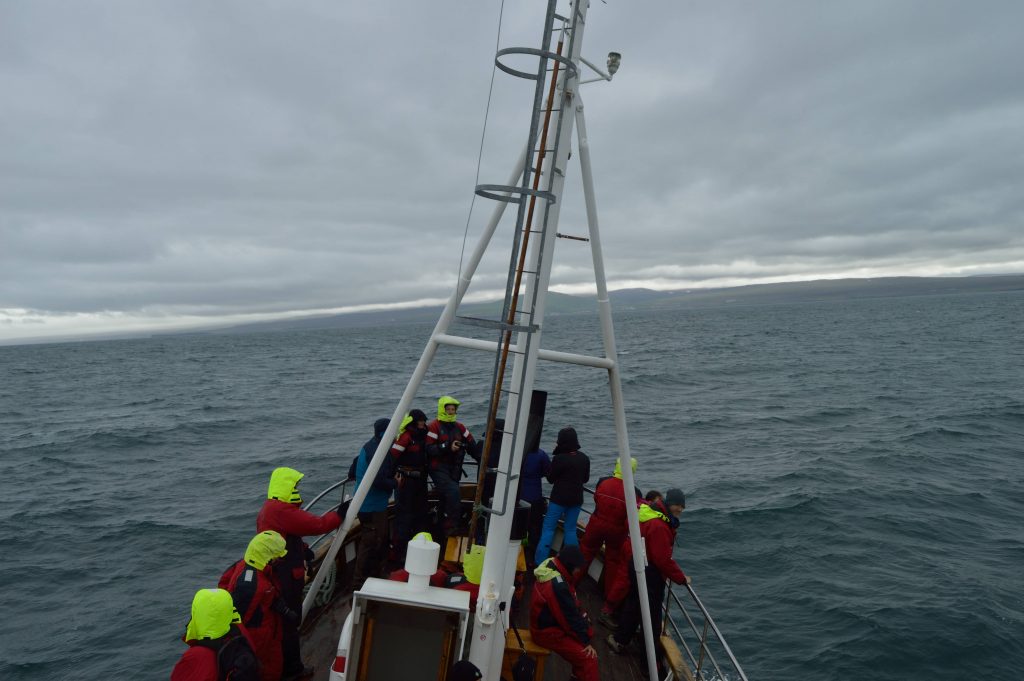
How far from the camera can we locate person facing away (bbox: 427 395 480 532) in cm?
828

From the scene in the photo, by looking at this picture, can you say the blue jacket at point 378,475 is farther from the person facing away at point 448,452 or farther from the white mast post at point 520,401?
the white mast post at point 520,401

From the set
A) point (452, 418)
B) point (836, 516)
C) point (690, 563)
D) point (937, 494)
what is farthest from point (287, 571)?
point (937, 494)

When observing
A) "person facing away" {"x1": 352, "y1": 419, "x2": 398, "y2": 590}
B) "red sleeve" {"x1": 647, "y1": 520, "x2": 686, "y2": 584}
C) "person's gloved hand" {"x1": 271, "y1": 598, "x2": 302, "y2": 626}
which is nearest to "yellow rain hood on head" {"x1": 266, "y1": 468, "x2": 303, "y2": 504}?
"person's gloved hand" {"x1": 271, "y1": 598, "x2": 302, "y2": 626}

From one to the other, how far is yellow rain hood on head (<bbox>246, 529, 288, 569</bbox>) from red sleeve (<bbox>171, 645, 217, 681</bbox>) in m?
0.98

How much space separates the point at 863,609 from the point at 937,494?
890cm

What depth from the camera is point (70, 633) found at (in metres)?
12.4

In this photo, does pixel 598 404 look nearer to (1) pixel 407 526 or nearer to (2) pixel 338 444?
(2) pixel 338 444

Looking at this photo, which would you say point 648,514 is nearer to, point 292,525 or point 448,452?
point 448,452

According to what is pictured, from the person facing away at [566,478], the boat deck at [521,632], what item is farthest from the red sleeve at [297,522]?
the person facing away at [566,478]

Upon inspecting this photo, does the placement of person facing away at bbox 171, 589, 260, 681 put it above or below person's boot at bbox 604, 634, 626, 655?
above

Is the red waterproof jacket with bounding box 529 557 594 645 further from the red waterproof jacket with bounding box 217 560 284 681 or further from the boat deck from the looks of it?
the red waterproof jacket with bounding box 217 560 284 681

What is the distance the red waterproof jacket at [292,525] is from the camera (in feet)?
19.7

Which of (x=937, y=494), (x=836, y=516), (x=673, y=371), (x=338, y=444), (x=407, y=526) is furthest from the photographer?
(x=673, y=371)

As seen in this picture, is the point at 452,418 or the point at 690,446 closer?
the point at 452,418
